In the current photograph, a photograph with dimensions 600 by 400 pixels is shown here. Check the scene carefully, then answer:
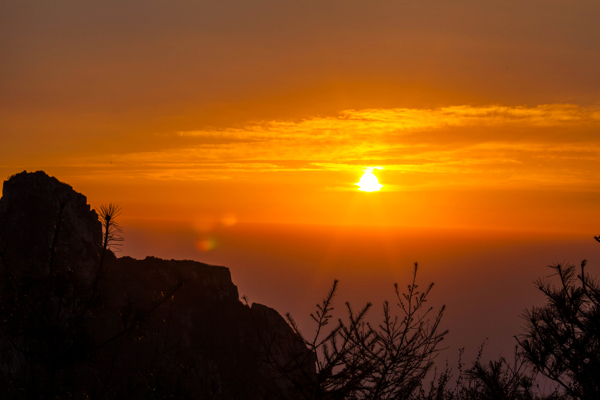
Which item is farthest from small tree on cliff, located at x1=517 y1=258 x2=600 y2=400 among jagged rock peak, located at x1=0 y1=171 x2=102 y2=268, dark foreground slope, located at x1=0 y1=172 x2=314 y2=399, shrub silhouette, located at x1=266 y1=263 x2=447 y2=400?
jagged rock peak, located at x1=0 y1=171 x2=102 y2=268

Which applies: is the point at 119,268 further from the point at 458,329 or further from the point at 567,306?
the point at 458,329

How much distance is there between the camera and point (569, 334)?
6719mm

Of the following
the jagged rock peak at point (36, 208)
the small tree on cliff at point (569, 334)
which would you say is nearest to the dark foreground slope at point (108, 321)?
the jagged rock peak at point (36, 208)

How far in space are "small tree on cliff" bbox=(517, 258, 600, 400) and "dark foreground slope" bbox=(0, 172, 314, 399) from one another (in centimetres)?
402

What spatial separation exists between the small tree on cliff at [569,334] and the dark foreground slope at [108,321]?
4.02 metres

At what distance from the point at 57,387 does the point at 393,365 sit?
4687 mm

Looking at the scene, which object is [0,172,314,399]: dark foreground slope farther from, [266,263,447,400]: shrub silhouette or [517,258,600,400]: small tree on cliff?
[517,258,600,400]: small tree on cliff

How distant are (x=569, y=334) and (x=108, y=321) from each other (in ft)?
106

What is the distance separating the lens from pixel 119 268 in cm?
4309

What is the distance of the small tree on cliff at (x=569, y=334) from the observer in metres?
6.40

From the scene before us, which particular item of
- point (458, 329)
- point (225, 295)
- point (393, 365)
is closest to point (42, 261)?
point (393, 365)

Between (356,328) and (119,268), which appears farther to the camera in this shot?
(119,268)

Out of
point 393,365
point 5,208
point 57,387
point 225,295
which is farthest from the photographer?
point 225,295

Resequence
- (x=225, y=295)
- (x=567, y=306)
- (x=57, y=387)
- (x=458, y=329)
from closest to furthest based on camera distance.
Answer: (x=57, y=387)
(x=567, y=306)
(x=225, y=295)
(x=458, y=329)
